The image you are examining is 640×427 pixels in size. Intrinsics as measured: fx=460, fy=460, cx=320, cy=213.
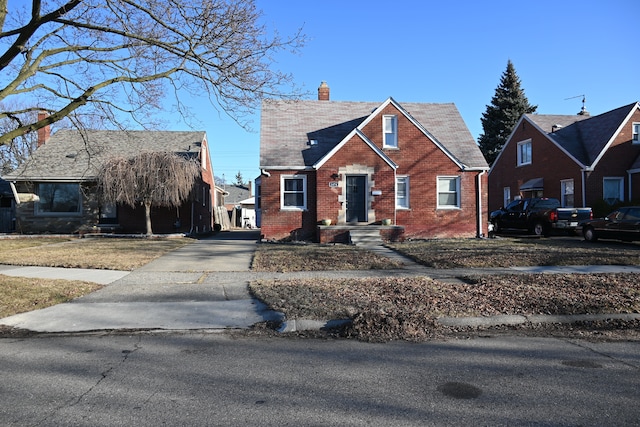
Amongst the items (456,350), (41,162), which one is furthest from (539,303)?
(41,162)

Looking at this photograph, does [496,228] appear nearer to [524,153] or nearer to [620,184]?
[620,184]

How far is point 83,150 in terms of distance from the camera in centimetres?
2341

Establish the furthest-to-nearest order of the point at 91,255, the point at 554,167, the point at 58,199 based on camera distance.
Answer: the point at 554,167
the point at 58,199
the point at 91,255

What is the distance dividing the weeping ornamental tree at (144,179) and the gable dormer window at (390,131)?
9.48 meters

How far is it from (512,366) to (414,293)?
3325mm

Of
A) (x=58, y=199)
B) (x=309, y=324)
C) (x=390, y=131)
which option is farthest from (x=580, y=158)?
(x=58, y=199)

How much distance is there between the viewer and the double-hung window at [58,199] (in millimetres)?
23875

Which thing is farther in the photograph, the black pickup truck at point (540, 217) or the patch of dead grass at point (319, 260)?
the black pickup truck at point (540, 217)

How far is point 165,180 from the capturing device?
2094 centimetres

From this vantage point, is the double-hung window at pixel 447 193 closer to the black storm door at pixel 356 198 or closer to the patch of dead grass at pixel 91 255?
the black storm door at pixel 356 198

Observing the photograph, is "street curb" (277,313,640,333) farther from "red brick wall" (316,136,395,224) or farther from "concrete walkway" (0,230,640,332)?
"red brick wall" (316,136,395,224)

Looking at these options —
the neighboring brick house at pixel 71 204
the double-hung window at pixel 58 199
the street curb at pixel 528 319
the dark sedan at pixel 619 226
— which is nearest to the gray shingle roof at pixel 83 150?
the neighboring brick house at pixel 71 204

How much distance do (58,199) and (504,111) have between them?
132 ft

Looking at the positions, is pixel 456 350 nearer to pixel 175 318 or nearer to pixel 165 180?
pixel 175 318
